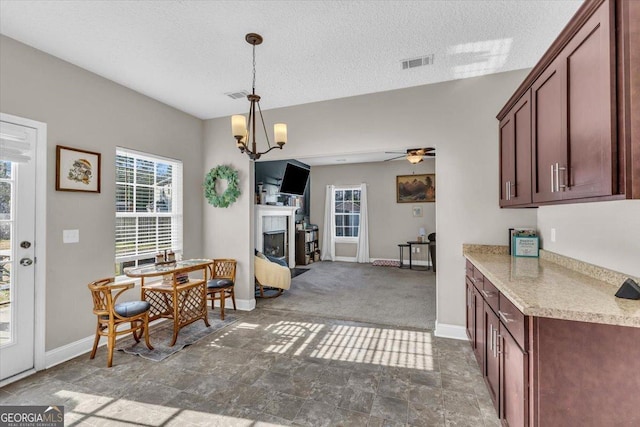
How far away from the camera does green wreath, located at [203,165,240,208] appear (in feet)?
14.0

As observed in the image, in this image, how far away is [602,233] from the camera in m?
1.92

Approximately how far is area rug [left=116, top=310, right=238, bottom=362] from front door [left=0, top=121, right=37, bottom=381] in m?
0.77

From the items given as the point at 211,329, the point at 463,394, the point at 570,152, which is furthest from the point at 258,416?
the point at 570,152

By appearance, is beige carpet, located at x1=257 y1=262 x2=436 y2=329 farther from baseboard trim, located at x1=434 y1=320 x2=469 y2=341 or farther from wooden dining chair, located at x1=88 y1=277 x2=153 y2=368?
wooden dining chair, located at x1=88 y1=277 x2=153 y2=368

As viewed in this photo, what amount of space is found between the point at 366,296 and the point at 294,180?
142 inches

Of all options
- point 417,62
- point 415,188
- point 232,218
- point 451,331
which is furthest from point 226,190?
point 415,188

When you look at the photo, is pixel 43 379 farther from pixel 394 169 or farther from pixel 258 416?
pixel 394 169

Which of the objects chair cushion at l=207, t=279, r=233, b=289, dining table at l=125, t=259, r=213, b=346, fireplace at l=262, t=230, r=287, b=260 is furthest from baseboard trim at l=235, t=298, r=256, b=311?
fireplace at l=262, t=230, r=287, b=260

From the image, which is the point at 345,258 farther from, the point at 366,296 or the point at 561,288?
the point at 561,288

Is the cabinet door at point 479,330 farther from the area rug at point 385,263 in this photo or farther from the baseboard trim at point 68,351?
the area rug at point 385,263

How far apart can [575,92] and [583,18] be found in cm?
35

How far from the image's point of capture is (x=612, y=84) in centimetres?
127

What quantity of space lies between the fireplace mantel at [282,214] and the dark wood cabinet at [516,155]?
4218 mm

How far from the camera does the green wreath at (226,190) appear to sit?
4.25 meters
